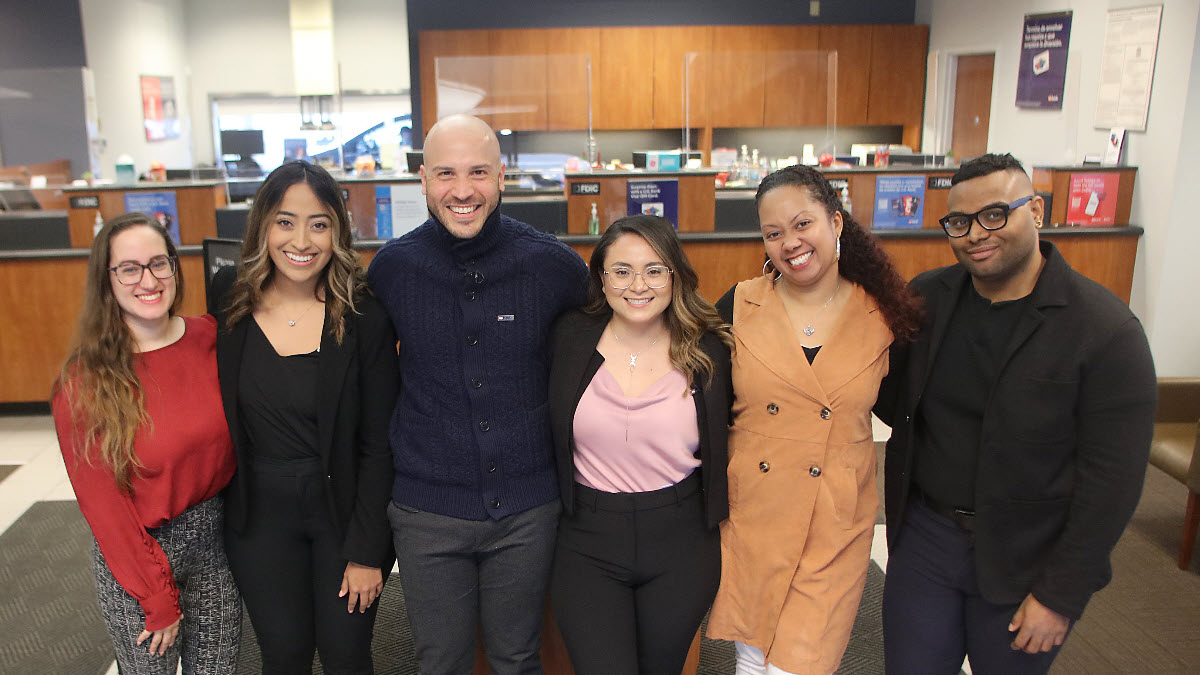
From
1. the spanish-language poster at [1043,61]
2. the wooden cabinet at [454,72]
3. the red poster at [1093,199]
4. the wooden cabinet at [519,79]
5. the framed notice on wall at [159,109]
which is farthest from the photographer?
the framed notice on wall at [159,109]

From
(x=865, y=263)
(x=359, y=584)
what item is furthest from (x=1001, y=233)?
(x=359, y=584)

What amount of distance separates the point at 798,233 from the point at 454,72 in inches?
278

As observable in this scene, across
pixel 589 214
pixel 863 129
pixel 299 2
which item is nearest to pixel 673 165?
pixel 589 214

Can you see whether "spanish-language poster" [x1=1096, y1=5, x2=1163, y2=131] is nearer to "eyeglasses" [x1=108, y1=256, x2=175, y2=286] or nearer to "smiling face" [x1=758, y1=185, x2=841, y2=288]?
"smiling face" [x1=758, y1=185, x2=841, y2=288]

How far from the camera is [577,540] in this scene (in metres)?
1.87

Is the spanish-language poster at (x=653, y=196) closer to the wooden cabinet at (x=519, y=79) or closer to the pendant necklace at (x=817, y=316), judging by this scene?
the pendant necklace at (x=817, y=316)

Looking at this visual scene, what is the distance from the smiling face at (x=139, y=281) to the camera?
1804mm

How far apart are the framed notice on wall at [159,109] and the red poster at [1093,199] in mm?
8538

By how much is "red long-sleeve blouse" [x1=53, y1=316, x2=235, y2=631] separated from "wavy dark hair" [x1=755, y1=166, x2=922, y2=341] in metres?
1.24

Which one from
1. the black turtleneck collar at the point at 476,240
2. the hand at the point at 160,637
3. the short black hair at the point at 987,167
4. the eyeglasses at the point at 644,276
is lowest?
the hand at the point at 160,637

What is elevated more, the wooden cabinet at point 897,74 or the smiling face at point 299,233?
the wooden cabinet at point 897,74

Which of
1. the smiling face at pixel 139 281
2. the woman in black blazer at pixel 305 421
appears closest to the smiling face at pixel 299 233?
the woman in black blazer at pixel 305 421

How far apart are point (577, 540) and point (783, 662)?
19.3 inches

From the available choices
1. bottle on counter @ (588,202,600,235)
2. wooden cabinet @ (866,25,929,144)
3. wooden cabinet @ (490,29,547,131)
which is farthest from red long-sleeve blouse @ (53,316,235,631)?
wooden cabinet @ (866,25,929,144)
